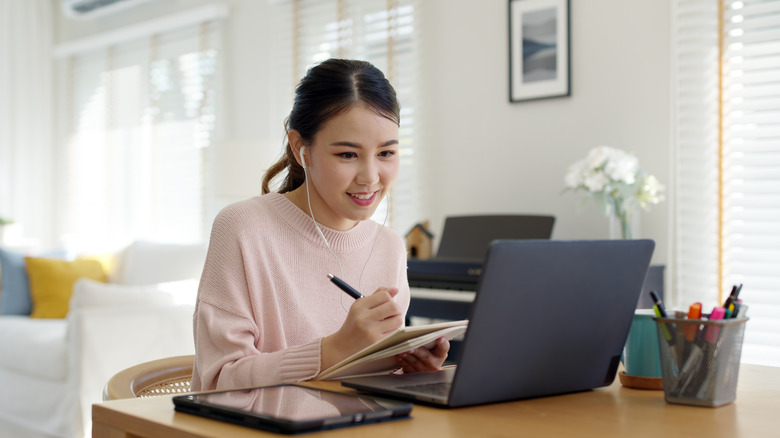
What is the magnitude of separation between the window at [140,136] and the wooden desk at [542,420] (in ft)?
13.8

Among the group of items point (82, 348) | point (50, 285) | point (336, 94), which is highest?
point (336, 94)

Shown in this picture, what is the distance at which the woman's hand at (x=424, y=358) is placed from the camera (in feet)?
3.80

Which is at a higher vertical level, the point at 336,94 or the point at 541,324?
the point at 336,94

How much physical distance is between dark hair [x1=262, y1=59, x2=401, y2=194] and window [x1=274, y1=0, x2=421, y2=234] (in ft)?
8.04

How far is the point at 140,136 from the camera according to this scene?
5523mm

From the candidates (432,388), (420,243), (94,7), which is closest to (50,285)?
(420,243)

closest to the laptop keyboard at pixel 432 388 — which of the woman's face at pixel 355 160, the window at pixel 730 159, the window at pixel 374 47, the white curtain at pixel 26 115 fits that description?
the woman's face at pixel 355 160

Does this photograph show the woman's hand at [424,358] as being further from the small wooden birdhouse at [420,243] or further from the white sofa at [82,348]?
the small wooden birdhouse at [420,243]

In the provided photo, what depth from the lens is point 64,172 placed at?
6.12 meters

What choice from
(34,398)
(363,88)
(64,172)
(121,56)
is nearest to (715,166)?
(363,88)

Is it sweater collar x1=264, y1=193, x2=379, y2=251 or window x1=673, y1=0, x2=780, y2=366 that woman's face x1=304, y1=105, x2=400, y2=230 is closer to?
sweater collar x1=264, y1=193, x2=379, y2=251

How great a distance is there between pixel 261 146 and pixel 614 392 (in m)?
3.24

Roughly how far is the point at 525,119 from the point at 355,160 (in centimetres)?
228

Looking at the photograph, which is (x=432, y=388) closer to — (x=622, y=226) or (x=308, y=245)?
(x=308, y=245)
